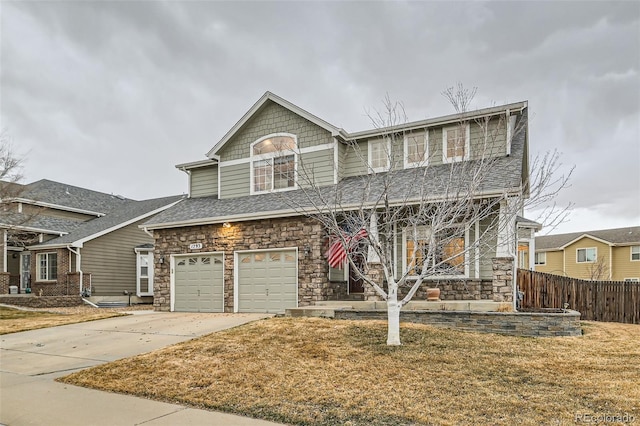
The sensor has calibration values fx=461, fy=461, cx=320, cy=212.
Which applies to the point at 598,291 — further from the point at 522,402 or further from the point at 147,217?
the point at 147,217

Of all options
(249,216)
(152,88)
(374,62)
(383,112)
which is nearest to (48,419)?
(383,112)

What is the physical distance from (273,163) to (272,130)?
4.08 feet

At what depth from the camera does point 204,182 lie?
1873 centimetres

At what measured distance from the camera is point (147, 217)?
2445cm

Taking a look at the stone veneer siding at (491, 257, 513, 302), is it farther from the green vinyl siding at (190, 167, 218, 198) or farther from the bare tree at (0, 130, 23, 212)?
the bare tree at (0, 130, 23, 212)

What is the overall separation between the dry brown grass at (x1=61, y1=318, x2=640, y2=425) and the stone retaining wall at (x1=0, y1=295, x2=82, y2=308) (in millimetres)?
13289

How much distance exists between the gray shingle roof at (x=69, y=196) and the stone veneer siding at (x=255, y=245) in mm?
12265

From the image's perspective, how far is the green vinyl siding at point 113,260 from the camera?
71.7ft

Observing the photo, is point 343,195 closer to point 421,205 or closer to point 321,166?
point 321,166

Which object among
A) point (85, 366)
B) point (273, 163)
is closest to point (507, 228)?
point (273, 163)

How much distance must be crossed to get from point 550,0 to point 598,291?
8253mm

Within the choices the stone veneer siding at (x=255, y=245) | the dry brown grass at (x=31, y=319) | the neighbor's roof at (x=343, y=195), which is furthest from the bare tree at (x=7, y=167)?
the stone veneer siding at (x=255, y=245)

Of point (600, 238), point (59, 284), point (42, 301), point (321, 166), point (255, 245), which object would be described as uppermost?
point (321, 166)

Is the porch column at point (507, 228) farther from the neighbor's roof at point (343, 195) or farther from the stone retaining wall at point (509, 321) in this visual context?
the stone retaining wall at point (509, 321)
